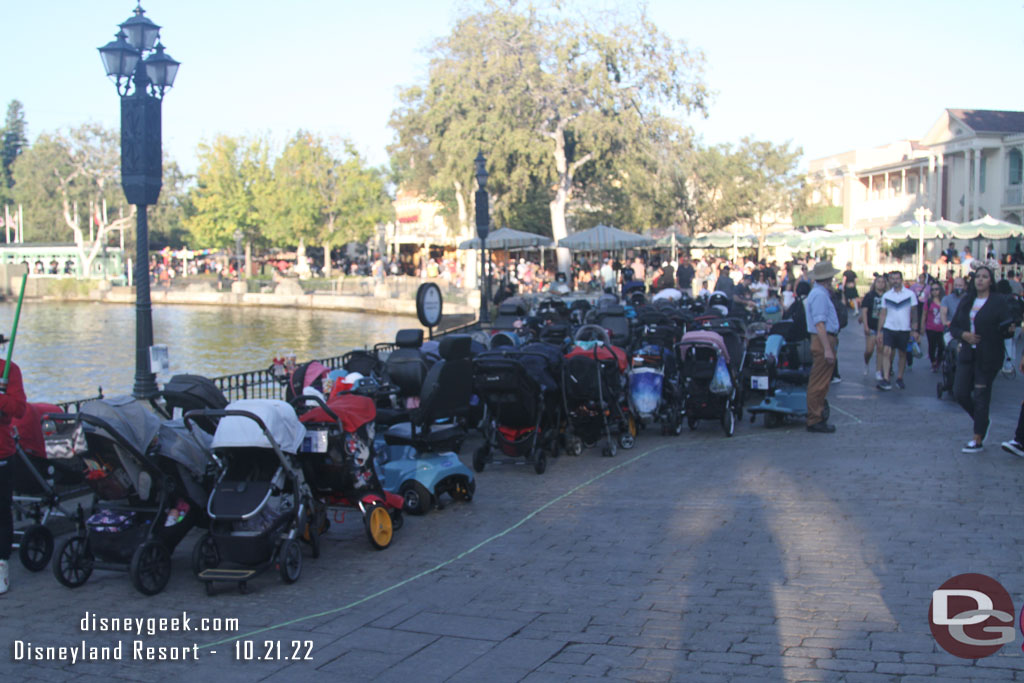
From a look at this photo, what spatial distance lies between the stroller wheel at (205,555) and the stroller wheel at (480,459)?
3978mm

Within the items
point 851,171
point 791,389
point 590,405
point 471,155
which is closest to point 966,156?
point 851,171

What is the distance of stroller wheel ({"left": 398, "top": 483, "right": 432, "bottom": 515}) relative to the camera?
27.3 ft

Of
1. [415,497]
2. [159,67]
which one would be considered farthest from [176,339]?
[415,497]

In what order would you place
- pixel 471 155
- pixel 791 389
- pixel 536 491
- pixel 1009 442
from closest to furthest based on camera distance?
1. pixel 536 491
2. pixel 1009 442
3. pixel 791 389
4. pixel 471 155

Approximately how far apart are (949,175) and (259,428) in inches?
1867

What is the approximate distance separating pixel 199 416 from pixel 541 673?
314cm

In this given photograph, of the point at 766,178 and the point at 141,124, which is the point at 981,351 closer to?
the point at 141,124

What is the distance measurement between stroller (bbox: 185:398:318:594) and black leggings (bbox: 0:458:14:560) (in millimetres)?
1182

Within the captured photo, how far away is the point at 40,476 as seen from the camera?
7.25 metres

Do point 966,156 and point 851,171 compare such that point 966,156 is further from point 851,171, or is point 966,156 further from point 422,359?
point 422,359

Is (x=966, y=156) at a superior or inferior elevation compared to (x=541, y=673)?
superior

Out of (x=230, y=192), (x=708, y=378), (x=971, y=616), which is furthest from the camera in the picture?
(x=230, y=192)

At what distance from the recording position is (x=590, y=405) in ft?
35.1

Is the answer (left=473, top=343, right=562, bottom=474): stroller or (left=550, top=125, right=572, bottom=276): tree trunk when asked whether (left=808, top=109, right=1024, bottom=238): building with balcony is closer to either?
(left=550, top=125, right=572, bottom=276): tree trunk
